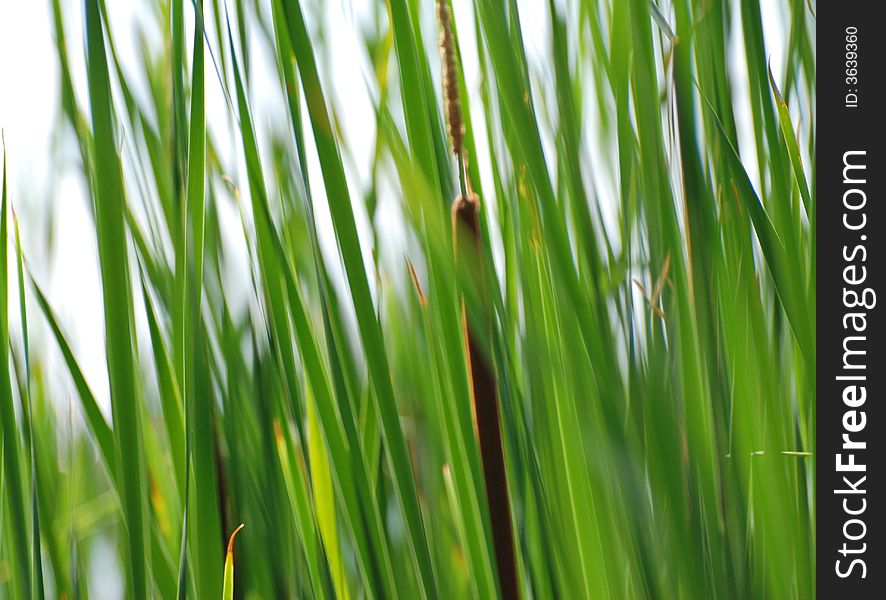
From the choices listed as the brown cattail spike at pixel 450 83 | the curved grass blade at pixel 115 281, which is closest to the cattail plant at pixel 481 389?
the brown cattail spike at pixel 450 83

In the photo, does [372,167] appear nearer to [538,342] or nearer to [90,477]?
[538,342]

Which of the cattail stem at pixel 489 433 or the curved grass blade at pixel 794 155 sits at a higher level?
the curved grass blade at pixel 794 155

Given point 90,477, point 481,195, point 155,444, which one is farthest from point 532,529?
point 90,477

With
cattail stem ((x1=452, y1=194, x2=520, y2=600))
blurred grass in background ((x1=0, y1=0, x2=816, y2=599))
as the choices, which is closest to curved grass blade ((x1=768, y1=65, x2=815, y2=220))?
blurred grass in background ((x1=0, y1=0, x2=816, y2=599))

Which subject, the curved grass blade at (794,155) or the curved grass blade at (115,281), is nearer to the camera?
the curved grass blade at (115,281)

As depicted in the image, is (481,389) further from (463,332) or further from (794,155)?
(794,155)

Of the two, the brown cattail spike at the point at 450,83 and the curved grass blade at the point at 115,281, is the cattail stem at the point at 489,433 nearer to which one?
the brown cattail spike at the point at 450,83

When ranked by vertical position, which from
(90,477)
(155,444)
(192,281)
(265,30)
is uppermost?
(265,30)
